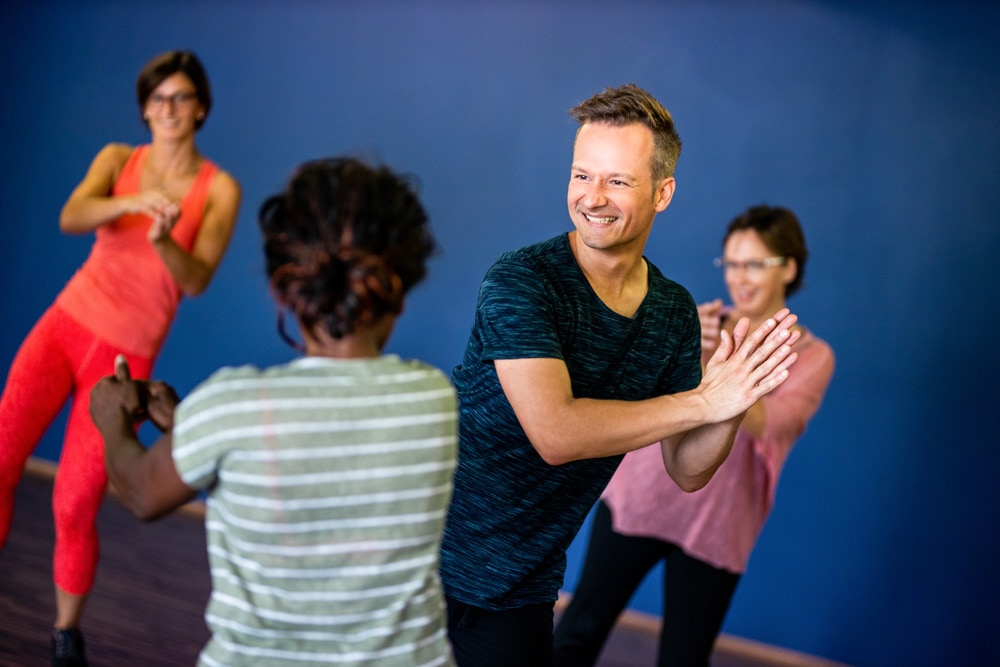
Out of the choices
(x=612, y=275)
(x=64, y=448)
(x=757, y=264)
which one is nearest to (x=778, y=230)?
(x=757, y=264)

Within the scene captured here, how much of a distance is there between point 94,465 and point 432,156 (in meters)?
1.96

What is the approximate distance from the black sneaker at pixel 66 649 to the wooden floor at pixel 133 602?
0.17 meters

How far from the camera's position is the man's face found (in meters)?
1.79

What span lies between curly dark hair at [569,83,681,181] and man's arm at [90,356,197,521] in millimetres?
902

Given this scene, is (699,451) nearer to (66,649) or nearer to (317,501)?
(317,501)

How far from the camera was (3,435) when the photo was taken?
246 cm

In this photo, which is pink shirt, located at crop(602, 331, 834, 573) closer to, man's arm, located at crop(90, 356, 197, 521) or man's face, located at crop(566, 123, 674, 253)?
man's face, located at crop(566, 123, 674, 253)

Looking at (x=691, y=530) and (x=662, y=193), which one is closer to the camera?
(x=662, y=193)

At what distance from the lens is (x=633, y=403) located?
5.44 feet

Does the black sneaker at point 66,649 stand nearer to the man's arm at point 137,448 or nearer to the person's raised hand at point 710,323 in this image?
the man's arm at point 137,448

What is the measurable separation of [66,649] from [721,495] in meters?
1.68

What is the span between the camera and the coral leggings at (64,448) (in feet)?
8.11

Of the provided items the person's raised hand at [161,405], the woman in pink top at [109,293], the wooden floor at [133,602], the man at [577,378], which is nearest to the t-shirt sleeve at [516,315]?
the man at [577,378]

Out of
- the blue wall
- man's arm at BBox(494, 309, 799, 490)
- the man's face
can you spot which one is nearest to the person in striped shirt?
man's arm at BBox(494, 309, 799, 490)
